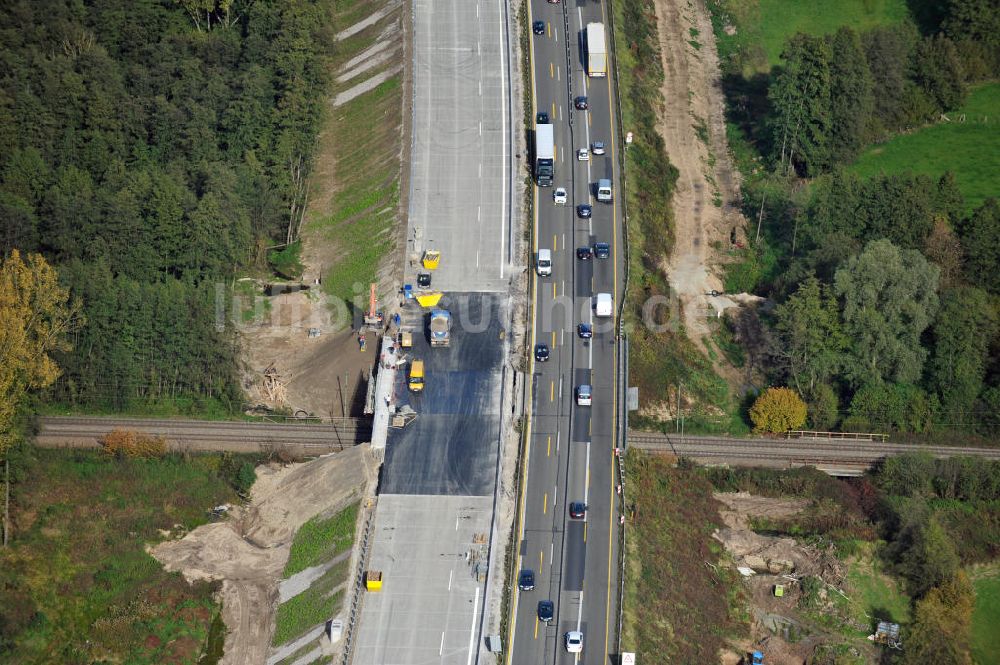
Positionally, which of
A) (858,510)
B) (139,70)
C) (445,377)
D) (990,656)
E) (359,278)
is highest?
(139,70)

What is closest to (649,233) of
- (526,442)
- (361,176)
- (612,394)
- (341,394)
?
(612,394)

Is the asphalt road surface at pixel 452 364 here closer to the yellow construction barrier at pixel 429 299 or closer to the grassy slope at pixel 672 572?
the yellow construction barrier at pixel 429 299

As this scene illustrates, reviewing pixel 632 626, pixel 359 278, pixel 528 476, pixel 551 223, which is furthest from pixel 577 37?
pixel 632 626

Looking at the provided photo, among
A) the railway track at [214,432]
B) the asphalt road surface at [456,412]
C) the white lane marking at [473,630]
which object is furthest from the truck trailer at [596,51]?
the white lane marking at [473,630]

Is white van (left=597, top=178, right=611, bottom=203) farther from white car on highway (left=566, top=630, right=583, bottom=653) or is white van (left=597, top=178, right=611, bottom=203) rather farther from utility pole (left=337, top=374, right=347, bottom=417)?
white car on highway (left=566, top=630, right=583, bottom=653)

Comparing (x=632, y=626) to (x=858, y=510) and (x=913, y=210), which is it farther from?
(x=913, y=210)

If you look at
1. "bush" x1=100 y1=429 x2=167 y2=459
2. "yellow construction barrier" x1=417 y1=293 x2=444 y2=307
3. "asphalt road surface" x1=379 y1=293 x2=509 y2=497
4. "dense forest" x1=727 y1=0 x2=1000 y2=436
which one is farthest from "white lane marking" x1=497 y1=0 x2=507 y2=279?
"bush" x1=100 y1=429 x2=167 y2=459
